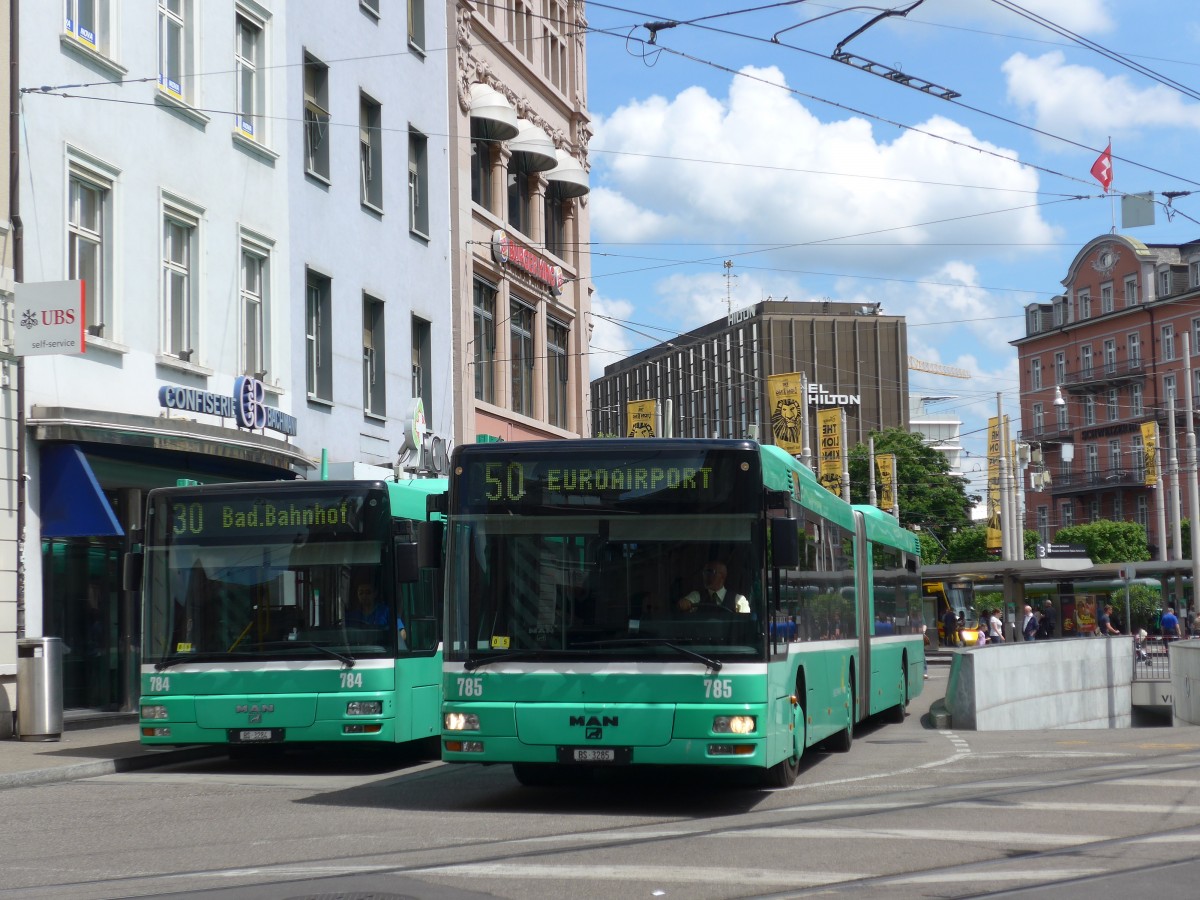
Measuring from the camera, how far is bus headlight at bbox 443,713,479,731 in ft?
40.6

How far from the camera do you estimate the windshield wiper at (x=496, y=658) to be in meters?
12.3

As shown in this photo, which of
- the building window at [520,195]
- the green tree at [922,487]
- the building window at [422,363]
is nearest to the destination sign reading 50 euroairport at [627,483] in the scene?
the building window at [422,363]

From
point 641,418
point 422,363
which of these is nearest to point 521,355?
point 422,363

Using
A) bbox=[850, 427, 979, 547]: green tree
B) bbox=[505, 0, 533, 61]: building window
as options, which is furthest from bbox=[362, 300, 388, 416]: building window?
bbox=[850, 427, 979, 547]: green tree

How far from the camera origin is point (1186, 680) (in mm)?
30562

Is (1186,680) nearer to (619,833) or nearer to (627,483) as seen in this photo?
(627,483)

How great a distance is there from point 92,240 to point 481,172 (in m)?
14.8

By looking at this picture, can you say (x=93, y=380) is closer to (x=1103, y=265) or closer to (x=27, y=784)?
(x=27, y=784)

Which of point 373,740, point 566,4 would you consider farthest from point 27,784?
point 566,4

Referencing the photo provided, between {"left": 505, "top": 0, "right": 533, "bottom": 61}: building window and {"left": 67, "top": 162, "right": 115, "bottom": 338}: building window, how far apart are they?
16.8m

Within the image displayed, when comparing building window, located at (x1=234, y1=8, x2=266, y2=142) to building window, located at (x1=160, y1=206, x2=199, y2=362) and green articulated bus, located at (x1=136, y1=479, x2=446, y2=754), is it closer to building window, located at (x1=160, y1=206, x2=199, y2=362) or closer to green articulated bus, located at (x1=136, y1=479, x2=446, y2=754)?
building window, located at (x1=160, y1=206, x2=199, y2=362)

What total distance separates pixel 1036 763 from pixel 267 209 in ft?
51.0

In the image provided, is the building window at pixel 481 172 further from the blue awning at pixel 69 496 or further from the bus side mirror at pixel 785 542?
the bus side mirror at pixel 785 542

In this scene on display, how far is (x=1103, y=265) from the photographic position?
94375mm
